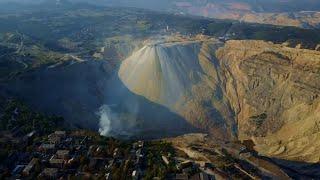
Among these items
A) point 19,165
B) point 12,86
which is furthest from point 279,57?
point 19,165

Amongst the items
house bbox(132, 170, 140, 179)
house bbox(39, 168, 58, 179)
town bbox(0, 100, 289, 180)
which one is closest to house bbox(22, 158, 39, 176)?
town bbox(0, 100, 289, 180)

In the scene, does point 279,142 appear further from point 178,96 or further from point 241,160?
point 178,96

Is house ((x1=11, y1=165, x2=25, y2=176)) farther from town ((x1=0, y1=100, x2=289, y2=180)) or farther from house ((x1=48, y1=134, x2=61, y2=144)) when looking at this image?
Answer: house ((x1=48, y1=134, x2=61, y2=144))

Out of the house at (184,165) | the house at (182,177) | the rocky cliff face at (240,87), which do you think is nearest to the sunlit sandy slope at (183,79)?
the rocky cliff face at (240,87)

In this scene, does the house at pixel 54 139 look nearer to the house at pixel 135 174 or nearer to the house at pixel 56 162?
the house at pixel 56 162

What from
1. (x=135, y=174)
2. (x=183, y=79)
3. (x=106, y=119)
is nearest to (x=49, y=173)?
(x=135, y=174)
